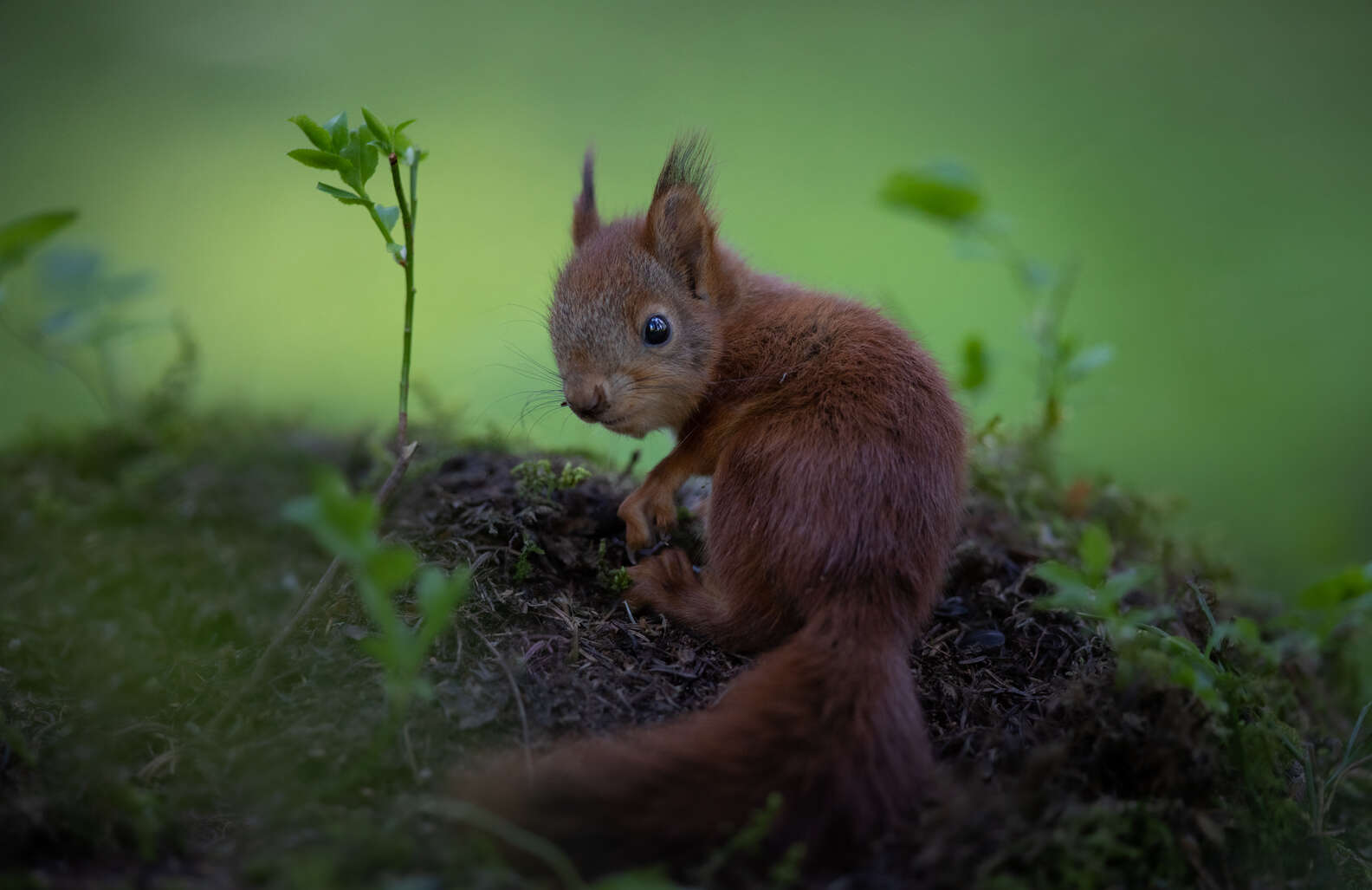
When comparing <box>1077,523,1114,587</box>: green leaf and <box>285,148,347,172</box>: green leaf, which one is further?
<box>285,148,347,172</box>: green leaf

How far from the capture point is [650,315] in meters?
3.11

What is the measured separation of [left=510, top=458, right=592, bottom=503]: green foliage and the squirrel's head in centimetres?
19

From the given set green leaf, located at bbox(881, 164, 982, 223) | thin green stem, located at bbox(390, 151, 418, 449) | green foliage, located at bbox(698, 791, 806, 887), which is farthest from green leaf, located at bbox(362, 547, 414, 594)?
green leaf, located at bbox(881, 164, 982, 223)

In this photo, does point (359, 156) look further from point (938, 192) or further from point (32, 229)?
point (938, 192)

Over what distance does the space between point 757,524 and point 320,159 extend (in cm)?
139

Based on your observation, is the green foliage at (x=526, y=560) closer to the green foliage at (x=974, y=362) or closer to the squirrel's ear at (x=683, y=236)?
the squirrel's ear at (x=683, y=236)

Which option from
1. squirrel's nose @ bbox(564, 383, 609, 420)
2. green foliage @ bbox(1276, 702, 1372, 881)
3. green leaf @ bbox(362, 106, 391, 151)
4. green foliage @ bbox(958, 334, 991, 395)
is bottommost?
green foliage @ bbox(1276, 702, 1372, 881)

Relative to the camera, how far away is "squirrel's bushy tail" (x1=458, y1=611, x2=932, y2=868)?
1.71 meters

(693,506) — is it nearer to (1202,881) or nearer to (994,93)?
(1202,881)

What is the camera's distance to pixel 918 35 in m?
10.1

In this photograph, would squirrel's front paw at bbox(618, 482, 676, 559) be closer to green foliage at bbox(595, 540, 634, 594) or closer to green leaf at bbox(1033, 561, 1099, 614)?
green foliage at bbox(595, 540, 634, 594)

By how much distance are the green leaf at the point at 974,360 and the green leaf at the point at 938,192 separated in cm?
49

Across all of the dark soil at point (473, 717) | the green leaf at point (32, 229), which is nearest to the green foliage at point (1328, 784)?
the dark soil at point (473, 717)

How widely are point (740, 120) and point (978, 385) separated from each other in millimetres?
6057
